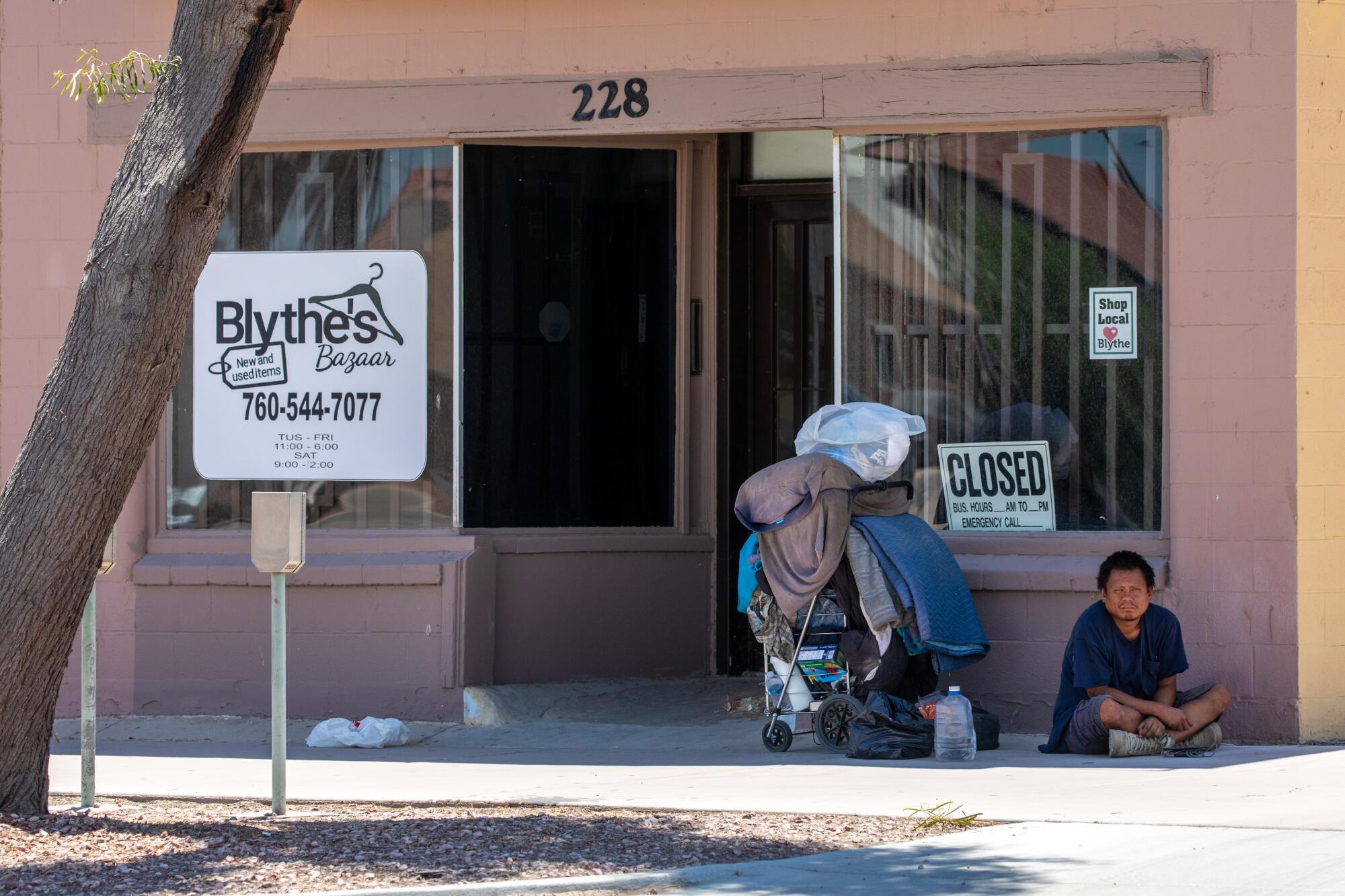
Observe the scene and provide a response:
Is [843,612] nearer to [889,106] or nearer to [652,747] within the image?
[652,747]

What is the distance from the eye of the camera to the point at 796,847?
6.19 metres

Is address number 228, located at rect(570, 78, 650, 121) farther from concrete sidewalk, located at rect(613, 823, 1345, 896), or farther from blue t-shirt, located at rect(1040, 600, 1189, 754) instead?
concrete sidewalk, located at rect(613, 823, 1345, 896)

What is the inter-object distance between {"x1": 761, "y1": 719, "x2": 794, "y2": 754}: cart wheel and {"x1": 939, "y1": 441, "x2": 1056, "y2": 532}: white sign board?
4.96ft

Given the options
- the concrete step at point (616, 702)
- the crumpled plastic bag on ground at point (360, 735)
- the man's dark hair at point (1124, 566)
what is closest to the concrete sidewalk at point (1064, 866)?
the man's dark hair at point (1124, 566)

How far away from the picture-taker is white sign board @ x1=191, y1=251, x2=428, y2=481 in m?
9.91

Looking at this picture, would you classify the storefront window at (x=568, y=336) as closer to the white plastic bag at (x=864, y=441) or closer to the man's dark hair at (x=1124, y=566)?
the white plastic bag at (x=864, y=441)

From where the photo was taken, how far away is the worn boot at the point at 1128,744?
813 centimetres

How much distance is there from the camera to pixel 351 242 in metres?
10.0

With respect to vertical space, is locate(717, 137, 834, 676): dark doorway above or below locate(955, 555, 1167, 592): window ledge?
above

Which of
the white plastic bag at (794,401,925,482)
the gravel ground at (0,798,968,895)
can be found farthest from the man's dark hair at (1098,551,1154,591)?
the gravel ground at (0,798,968,895)

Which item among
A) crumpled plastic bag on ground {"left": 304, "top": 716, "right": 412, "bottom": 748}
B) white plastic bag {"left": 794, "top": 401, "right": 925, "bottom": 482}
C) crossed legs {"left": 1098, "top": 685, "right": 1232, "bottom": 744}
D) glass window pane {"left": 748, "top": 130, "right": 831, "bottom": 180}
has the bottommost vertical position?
crumpled plastic bag on ground {"left": 304, "top": 716, "right": 412, "bottom": 748}

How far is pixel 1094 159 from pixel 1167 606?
2.35 m

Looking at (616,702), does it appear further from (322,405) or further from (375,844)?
(375,844)

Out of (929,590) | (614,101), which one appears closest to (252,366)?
(614,101)
